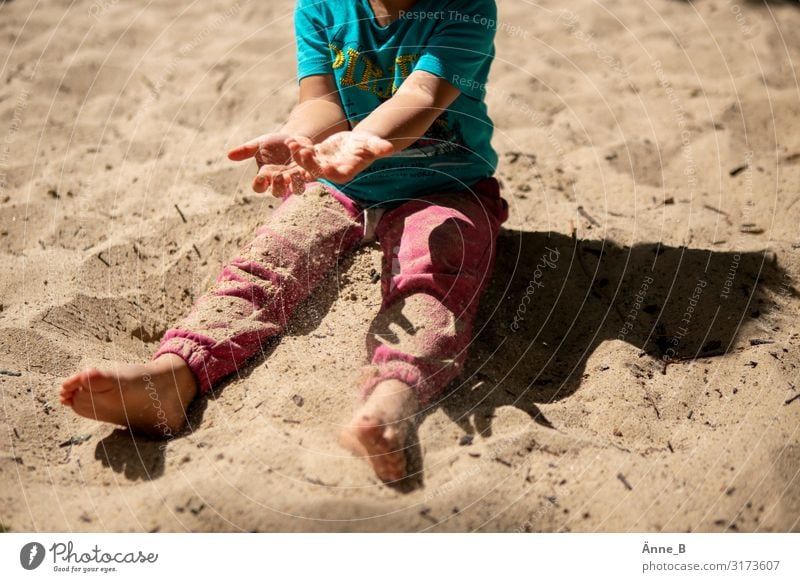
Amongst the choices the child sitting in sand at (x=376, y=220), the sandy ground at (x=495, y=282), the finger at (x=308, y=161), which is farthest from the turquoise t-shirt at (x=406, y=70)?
the finger at (x=308, y=161)

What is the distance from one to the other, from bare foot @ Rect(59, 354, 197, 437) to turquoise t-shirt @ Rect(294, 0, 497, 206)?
55 cm

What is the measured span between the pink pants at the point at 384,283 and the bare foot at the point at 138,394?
0.04 meters

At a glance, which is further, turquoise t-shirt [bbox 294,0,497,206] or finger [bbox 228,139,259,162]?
turquoise t-shirt [bbox 294,0,497,206]

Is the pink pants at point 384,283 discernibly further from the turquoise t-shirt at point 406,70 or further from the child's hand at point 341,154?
the child's hand at point 341,154

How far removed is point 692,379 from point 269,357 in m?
0.77

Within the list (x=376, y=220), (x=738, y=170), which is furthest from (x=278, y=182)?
(x=738, y=170)

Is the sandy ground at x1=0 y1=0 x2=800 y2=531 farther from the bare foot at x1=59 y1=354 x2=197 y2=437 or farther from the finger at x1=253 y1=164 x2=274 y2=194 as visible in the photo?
the finger at x1=253 y1=164 x2=274 y2=194

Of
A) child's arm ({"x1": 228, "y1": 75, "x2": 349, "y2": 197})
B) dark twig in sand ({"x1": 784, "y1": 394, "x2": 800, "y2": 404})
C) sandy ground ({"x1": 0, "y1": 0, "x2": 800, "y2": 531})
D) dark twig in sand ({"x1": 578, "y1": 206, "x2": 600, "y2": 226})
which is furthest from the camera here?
dark twig in sand ({"x1": 578, "y1": 206, "x2": 600, "y2": 226})

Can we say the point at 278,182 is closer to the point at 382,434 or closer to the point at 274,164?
the point at 274,164

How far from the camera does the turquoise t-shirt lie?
58.7 inches

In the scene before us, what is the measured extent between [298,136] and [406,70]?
28 cm

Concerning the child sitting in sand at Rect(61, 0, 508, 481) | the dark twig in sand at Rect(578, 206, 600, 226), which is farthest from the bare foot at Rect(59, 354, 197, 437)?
the dark twig in sand at Rect(578, 206, 600, 226)

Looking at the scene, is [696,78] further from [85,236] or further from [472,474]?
[85,236]
